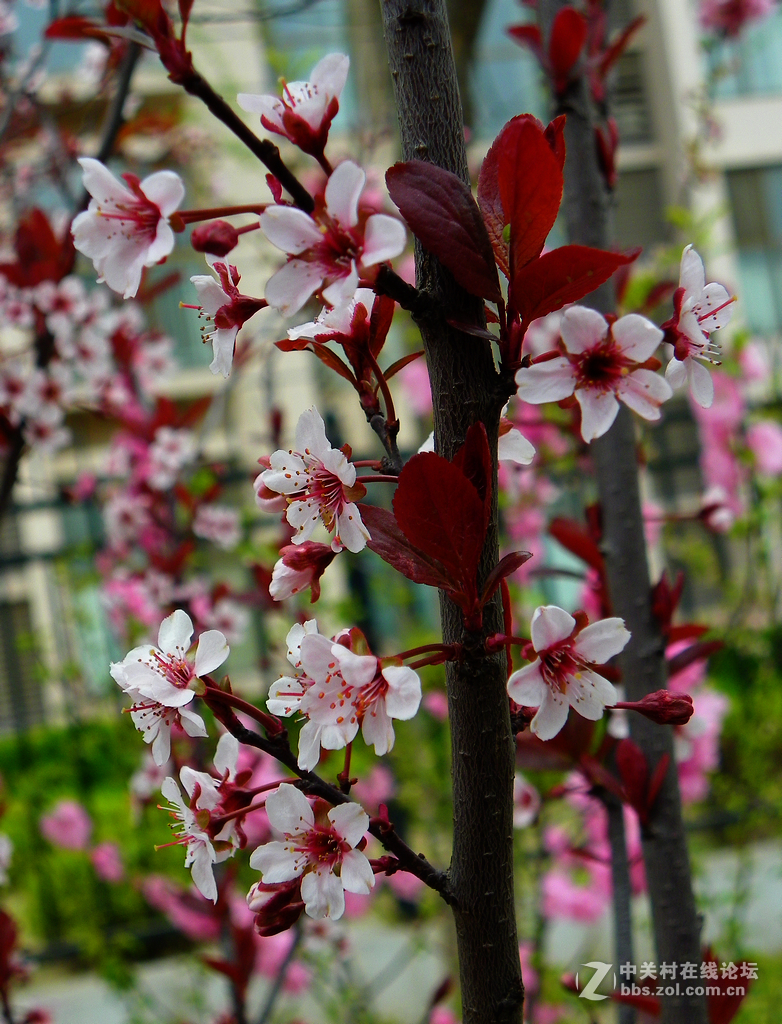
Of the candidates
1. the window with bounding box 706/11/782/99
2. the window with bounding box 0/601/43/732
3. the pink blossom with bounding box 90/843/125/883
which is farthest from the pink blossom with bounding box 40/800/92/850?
the window with bounding box 706/11/782/99

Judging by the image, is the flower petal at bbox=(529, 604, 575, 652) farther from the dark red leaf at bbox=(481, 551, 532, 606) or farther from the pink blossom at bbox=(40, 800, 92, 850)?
the pink blossom at bbox=(40, 800, 92, 850)

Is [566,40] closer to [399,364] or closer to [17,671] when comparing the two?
[399,364]

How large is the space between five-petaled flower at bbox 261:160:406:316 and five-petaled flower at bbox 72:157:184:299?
9 centimetres

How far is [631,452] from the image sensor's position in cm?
104

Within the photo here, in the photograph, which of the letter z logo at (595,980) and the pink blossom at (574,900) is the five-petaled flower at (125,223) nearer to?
the letter z logo at (595,980)

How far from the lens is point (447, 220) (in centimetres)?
47

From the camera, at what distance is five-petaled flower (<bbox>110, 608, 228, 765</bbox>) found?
0.52 m

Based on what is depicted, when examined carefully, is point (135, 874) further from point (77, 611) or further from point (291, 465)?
point (291, 465)

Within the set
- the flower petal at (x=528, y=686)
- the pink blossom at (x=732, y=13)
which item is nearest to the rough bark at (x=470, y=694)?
the flower petal at (x=528, y=686)

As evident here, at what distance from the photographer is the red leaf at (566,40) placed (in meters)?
1.00

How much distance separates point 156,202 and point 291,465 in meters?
0.17

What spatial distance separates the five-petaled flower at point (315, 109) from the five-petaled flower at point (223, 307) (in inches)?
3.5

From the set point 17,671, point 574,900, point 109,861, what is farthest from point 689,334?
point 17,671

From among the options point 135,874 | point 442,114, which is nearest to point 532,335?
point 442,114
